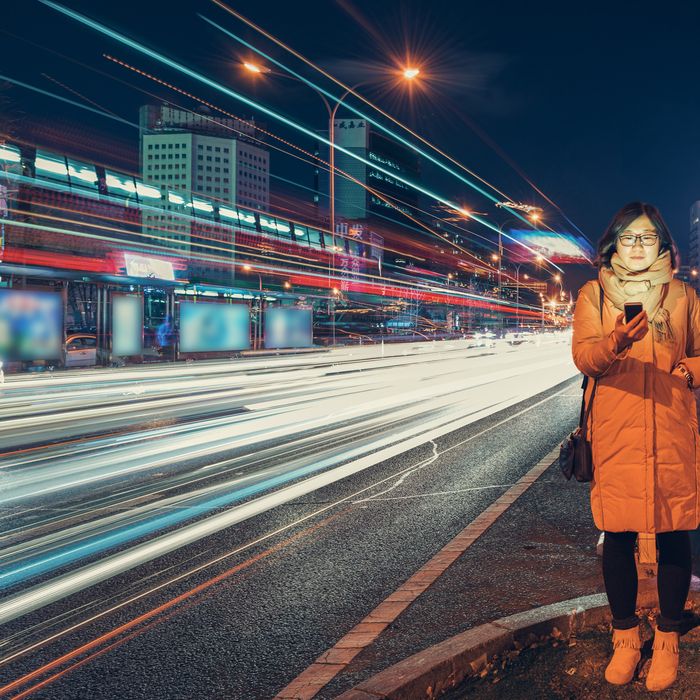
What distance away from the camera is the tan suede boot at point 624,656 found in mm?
2842

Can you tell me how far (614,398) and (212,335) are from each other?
78.6 feet

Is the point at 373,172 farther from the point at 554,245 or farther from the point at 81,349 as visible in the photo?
the point at 81,349

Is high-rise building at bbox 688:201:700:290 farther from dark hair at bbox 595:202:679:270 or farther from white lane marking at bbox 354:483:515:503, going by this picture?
dark hair at bbox 595:202:679:270

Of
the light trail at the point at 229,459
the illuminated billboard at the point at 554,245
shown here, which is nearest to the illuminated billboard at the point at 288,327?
the light trail at the point at 229,459

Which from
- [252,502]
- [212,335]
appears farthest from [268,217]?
[252,502]

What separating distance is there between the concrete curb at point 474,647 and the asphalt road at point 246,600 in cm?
37

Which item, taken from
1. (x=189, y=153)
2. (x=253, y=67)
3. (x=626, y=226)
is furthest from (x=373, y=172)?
(x=626, y=226)

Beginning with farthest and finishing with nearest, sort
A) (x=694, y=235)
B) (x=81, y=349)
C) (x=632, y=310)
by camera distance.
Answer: (x=694, y=235) → (x=81, y=349) → (x=632, y=310)

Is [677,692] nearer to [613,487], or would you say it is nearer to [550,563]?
[613,487]

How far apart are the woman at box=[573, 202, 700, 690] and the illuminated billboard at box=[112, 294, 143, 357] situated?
66.6 ft

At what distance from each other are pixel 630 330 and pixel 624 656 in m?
1.34

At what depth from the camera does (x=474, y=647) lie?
9.80 feet

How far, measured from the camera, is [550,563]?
4.45 m

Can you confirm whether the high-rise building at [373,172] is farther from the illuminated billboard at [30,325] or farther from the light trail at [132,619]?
the light trail at [132,619]
